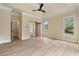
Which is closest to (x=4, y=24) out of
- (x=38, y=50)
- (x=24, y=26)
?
(x=24, y=26)

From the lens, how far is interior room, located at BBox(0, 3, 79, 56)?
6960mm

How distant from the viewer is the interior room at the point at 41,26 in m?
6.96

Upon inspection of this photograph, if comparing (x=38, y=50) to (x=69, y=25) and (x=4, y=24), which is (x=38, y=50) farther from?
(x=69, y=25)

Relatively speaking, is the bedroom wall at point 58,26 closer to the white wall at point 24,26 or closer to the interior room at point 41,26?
the interior room at point 41,26

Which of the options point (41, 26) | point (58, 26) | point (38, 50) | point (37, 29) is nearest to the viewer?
point (38, 50)

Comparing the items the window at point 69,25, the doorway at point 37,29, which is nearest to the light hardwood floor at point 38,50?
the window at point 69,25

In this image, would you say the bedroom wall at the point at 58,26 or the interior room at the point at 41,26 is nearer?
the interior room at the point at 41,26

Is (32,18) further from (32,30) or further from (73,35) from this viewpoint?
(73,35)

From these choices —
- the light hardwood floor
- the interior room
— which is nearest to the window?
the interior room

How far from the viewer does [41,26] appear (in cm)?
1468

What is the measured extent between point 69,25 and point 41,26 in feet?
18.1

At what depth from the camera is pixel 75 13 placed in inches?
350

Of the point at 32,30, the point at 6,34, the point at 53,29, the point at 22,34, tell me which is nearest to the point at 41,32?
the point at 32,30

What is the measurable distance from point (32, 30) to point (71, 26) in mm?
6770
